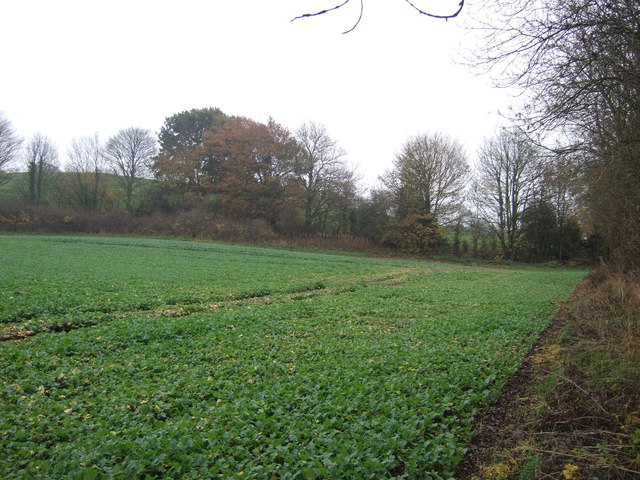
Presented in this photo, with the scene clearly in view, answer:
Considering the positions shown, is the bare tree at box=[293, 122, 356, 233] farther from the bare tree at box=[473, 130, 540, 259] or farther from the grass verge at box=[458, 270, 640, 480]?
the grass verge at box=[458, 270, 640, 480]

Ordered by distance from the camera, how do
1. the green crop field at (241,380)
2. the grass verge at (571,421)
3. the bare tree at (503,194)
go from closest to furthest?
the grass verge at (571,421) → the green crop field at (241,380) → the bare tree at (503,194)

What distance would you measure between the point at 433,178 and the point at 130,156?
1672 inches

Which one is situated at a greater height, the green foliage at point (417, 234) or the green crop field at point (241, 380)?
the green foliage at point (417, 234)

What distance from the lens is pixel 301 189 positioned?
50.8m

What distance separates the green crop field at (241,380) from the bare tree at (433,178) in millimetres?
32445

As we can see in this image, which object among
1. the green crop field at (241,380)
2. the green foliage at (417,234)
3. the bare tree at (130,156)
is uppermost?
the bare tree at (130,156)

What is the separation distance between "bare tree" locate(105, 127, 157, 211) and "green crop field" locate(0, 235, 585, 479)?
45.1 meters

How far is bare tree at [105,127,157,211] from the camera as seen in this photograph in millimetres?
55438

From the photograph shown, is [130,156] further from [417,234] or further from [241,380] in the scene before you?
[241,380]

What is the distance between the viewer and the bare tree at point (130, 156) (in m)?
55.4

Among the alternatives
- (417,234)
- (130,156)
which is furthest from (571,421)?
(130,156)

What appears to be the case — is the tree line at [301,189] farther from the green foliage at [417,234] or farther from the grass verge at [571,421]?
the grass verge at [571,421]

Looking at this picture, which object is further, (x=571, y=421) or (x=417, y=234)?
(x=417, y=234)

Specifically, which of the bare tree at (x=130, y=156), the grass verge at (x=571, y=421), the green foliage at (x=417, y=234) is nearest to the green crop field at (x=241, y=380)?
the grass verge at (x=571, y=421)
